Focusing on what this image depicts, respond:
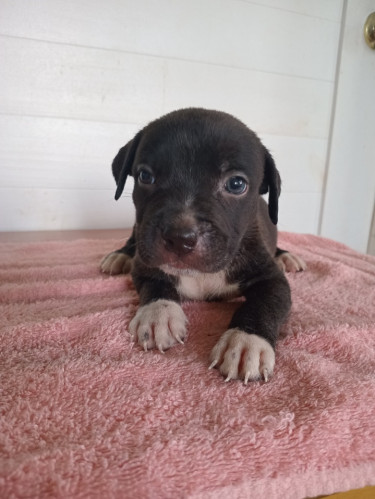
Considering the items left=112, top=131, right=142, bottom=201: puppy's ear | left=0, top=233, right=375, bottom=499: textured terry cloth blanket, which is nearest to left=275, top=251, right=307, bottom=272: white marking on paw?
left=0, top=233, right=375, bottom=499: textured terry cloth blanket

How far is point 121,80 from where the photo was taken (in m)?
3.65

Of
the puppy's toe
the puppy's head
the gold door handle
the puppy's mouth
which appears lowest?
the puppy's toe

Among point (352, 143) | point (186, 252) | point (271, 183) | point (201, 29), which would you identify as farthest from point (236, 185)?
point (352, 143)

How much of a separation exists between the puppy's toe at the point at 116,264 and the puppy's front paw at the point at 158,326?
0.86 m

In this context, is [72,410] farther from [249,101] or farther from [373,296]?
[249,101]

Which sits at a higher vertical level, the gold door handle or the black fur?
the gold door handle

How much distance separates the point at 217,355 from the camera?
1366 millimetres

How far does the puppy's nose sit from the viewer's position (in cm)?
141

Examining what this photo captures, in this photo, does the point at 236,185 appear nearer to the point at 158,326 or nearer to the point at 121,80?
the point at 158,326

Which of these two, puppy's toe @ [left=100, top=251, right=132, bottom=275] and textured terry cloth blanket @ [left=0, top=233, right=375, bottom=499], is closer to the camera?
textured terry cloth blanket @ [left=0, top=233, right=375, bottom=499]

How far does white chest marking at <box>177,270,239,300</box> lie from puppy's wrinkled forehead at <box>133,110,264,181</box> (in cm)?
54

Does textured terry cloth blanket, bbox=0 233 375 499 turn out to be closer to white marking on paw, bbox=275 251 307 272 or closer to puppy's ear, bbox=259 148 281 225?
puppy's ear, bbox=259 148 281 225

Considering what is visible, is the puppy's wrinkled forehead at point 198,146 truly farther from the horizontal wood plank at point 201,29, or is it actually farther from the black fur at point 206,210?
the horizontal wood plank at point 201,29

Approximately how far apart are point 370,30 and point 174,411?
4.63 m
